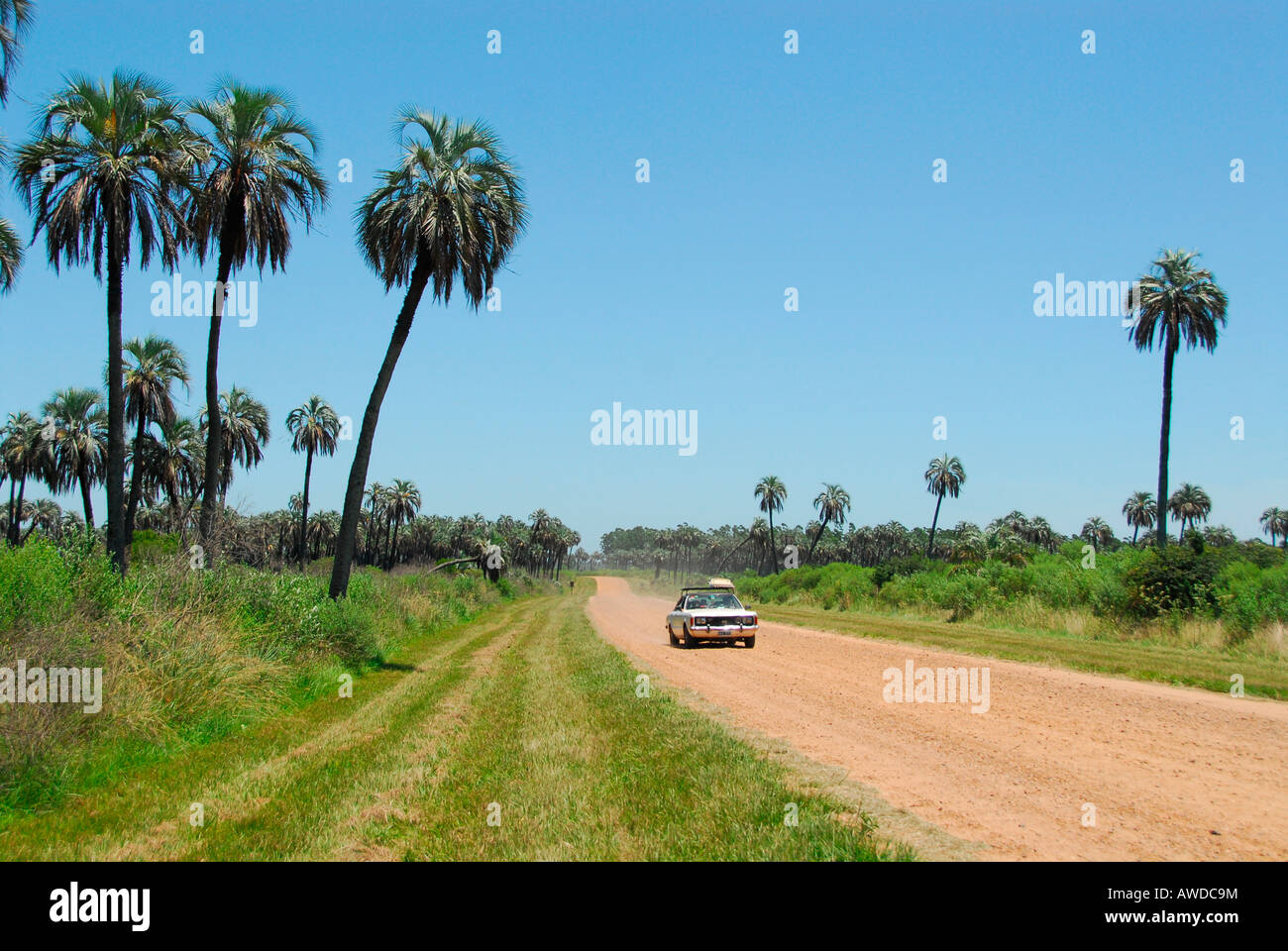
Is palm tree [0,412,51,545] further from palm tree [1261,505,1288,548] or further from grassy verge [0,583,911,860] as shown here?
palm tree [1261,505,1288,548]

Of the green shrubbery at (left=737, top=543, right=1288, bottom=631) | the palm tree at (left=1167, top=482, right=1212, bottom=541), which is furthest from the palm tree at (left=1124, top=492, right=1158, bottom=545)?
the green shrubbery at (left=737, top=543, right=1288, bottom=631)

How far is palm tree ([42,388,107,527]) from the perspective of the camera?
48844 millimetres

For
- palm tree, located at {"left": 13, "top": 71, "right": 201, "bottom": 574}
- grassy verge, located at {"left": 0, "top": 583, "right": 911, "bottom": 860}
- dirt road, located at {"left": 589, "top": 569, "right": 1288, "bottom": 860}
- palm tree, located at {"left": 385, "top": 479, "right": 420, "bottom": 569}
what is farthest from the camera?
palm tree, located at {"left": 385, "top": 479, "right": 420, "bottom": 569}

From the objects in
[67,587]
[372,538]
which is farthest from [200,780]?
[372,538]

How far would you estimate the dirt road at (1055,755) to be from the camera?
21.0 ft

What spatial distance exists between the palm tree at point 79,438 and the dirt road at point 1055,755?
154 feet

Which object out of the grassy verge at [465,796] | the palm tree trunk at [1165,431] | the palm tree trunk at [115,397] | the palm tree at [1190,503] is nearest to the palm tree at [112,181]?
the palm tree trunk at [115,397]

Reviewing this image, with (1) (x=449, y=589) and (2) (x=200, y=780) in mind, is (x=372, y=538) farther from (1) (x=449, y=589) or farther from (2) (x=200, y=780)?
(2) (x=200, y=780)

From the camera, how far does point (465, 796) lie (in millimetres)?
7738

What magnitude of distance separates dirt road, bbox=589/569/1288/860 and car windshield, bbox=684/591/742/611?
7.15 meters

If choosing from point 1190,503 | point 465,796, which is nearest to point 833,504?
point 1190,503

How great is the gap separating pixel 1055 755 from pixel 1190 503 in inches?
4830

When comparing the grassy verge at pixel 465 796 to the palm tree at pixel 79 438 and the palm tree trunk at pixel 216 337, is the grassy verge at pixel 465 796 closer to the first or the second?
the palm tree trunk at pixel 216 337
